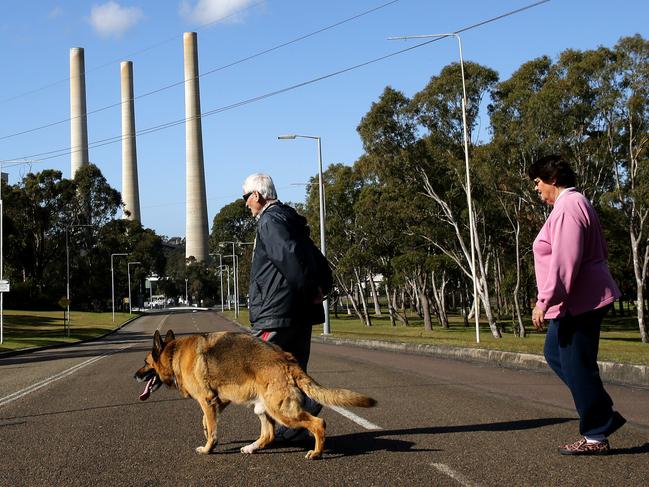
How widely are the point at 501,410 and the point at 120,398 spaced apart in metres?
5.42

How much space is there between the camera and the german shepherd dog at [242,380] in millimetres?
5715

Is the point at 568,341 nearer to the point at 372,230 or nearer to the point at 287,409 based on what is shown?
the point at 287,409

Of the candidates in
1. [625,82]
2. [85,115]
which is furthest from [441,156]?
[85,115]

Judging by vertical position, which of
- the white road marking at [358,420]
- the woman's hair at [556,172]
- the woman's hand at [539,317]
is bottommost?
the white road marking at [358,420]

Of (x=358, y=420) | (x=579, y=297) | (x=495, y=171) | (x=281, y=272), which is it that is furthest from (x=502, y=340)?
(x=281, y=272)

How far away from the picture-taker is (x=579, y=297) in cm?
579

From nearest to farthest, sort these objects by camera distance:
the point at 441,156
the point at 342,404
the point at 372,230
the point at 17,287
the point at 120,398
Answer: the point at 342,404
the point at 120,398
the point at 441,156
the point at 372,230
the point at 17,287

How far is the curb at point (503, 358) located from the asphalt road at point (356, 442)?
1173mm

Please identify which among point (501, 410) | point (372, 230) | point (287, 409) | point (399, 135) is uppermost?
point (399, 135)

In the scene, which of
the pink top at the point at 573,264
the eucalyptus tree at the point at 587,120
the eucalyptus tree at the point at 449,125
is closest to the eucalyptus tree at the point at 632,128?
the eucalyptus tree at the point at 587,120

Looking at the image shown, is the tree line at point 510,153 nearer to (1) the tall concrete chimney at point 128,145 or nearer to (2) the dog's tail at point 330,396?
(2) the dog's tail at point 330,396

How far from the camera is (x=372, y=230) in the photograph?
Answer: 4981 cm

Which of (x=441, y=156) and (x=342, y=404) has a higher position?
(x=441, y=156)

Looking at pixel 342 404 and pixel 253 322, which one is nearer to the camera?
pixel 342 404
